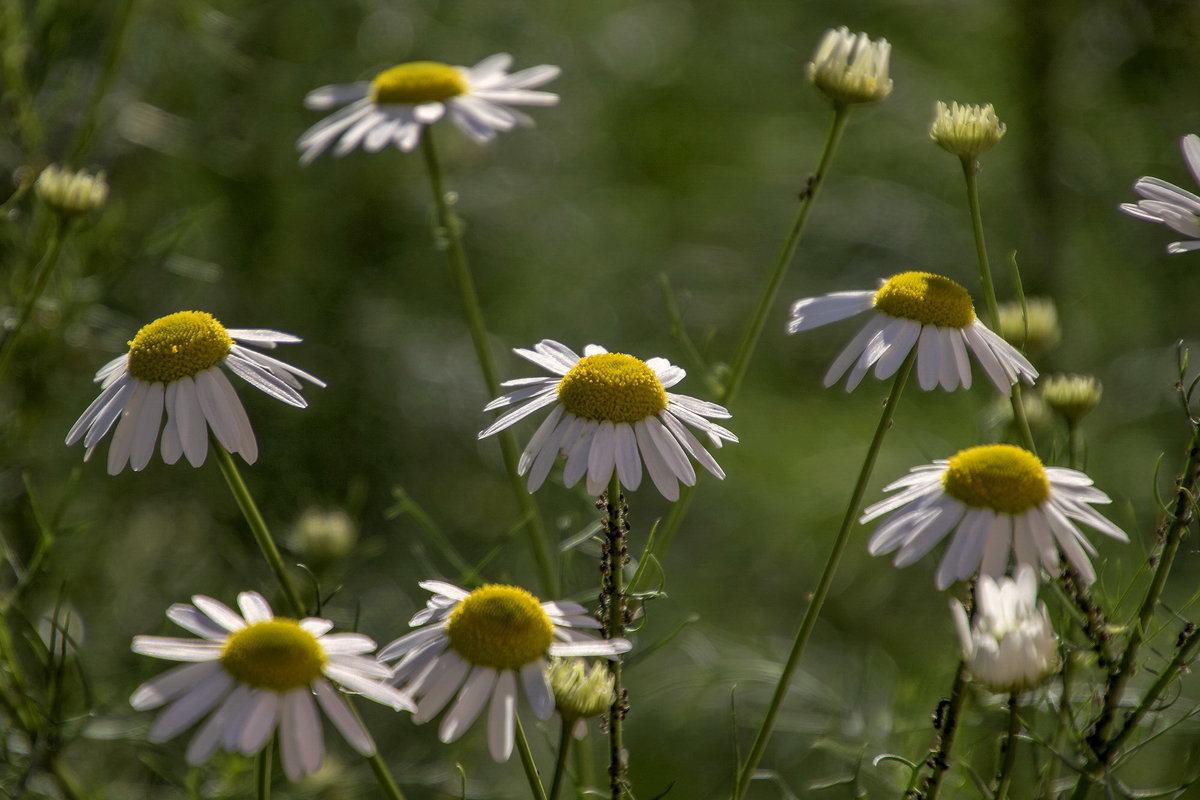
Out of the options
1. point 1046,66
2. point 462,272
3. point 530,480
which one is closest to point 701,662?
point 462,272

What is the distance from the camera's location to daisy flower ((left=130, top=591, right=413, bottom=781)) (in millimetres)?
423

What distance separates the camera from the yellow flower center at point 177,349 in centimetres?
57

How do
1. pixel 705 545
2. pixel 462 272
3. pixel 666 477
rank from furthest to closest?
pixel 705 545 < pixel 462 272 < pixel 666 477

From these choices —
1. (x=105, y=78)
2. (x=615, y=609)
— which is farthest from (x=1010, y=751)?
(x=105, y=78)

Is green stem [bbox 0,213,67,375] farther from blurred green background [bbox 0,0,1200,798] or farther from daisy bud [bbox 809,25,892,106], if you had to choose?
daisy bud [bbox 809,25,892,106]

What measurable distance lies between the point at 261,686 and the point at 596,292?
155 cm

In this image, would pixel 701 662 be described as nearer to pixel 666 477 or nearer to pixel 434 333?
pixel 666 477

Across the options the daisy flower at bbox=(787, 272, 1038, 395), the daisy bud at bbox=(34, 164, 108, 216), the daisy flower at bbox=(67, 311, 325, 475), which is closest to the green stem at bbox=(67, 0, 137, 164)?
the daisy bud at bbox=(34, 164, 108, 216)

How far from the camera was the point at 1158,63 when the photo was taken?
170 centimetres

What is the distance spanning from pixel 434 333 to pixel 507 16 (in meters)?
0.61

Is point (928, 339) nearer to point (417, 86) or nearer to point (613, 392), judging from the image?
point (613, 392)

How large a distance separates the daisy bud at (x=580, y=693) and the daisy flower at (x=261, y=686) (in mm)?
77

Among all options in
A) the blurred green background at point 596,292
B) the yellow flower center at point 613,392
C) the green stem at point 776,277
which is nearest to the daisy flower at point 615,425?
the yellow flower center at point 613,392

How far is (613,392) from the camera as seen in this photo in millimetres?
570
